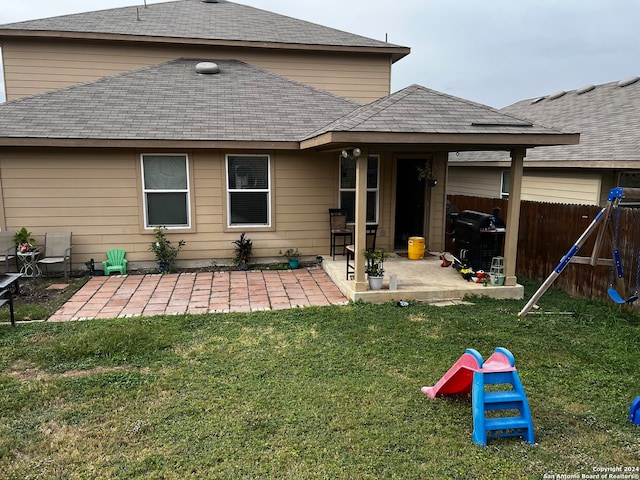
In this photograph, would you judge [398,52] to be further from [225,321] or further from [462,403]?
[462,403]

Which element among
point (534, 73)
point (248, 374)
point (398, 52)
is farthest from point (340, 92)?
point (534, 73)

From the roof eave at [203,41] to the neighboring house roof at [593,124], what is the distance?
11.3 feet

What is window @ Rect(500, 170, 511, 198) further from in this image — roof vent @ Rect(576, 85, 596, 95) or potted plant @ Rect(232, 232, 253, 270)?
potted plant @ Rect(232, 232, 253, 270)

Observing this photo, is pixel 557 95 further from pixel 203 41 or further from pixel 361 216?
pixel 361 216

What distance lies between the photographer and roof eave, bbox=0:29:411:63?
10.0m

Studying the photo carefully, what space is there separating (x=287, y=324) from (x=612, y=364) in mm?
3697


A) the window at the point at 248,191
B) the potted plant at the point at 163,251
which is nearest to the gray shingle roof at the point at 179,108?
the window at the point at 248,191

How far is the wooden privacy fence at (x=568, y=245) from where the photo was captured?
6582 mm

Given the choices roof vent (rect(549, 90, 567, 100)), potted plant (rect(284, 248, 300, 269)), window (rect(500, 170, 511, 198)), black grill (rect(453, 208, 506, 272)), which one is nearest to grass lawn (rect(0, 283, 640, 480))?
black grill (rect(453, 208, 506, 272))

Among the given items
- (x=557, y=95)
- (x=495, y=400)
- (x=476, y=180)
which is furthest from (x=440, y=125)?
(x=557, y=95)

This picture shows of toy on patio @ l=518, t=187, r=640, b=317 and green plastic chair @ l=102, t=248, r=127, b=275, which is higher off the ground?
toy on patio @ l=518, t=187, r=640, b=317

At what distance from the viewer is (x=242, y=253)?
29.9 ft

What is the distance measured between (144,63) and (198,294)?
6.67 meters

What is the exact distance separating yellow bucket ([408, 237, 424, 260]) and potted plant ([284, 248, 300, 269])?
2.30 meters
